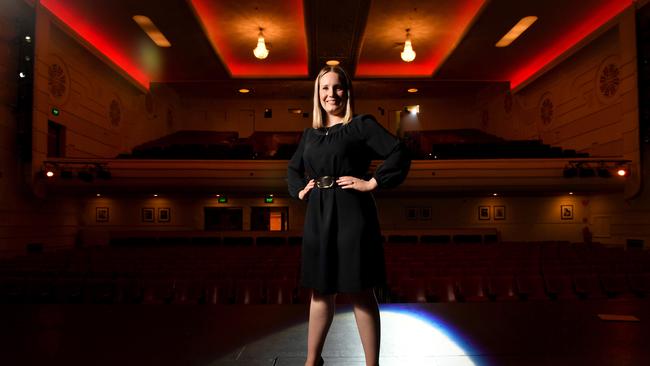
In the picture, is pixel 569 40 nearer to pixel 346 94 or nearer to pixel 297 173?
pixel 346 94

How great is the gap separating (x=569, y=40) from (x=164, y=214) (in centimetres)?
1371

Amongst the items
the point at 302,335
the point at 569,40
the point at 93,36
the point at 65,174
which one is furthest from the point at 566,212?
the point at 93,36

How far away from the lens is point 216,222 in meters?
14.2

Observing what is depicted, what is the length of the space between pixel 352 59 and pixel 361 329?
37.6 ft

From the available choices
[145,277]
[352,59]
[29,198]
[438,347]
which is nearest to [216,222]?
[29,198]

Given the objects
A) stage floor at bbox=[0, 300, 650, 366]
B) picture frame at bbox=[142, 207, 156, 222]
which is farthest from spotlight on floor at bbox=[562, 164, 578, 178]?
picture frame at bbox=[142, 207, 156, 222]

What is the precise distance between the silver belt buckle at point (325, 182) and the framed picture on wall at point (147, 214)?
13503 mm

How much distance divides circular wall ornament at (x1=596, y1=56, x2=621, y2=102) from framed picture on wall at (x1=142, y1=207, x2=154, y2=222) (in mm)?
13986

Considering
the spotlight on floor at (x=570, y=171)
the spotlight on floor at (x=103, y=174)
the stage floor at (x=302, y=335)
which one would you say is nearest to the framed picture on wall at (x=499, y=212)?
the spotlight on floor at (x=570, y=171)

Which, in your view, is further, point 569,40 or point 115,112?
point 115,112

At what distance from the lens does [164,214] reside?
544 inches

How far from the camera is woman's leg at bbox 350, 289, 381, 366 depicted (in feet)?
5.17

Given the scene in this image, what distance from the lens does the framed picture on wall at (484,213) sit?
13.9 meters

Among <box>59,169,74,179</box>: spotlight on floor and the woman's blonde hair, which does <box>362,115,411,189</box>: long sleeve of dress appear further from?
<box>59,169,74,179</box>: spotlight on floor
